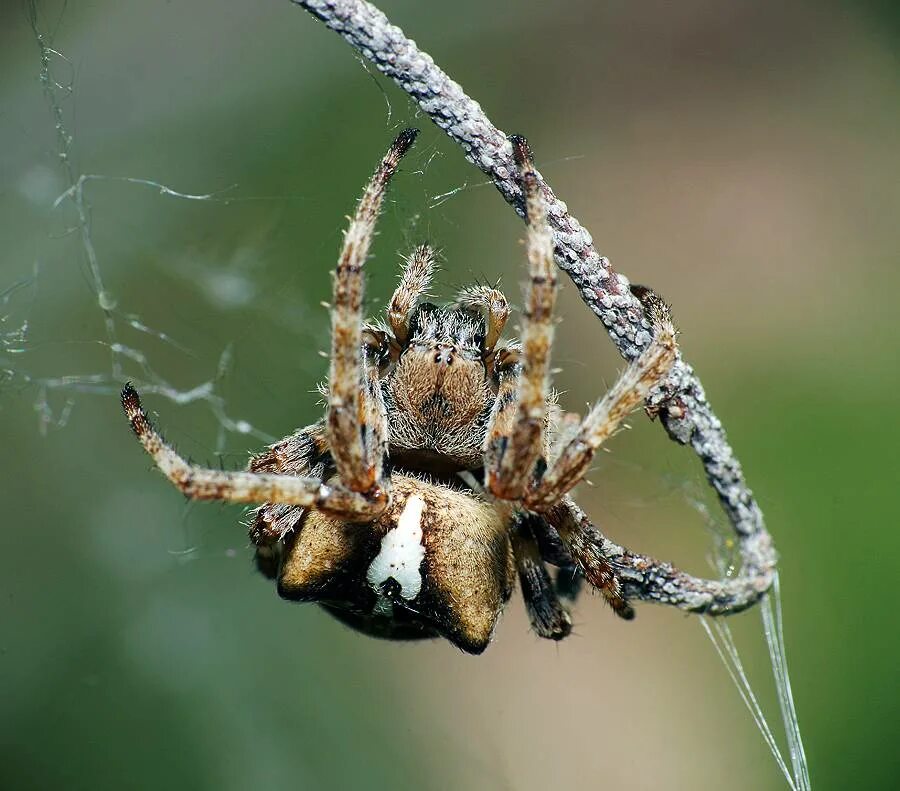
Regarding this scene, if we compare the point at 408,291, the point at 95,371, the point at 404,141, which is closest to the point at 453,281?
the point at 408,291

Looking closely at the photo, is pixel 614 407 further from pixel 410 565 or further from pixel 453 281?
pixel 453 281

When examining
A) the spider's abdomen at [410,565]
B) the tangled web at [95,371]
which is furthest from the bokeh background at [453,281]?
the spider's abdomen at [410,565]

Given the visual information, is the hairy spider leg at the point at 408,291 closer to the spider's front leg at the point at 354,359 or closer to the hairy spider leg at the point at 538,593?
the spider's front leg at the point at 354,359

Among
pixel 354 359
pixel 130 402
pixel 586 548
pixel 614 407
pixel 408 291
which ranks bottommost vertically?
pixel 130 402

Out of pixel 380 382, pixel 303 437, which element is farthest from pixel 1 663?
pixel 380 382

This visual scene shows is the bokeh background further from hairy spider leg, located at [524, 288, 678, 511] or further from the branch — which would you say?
hairy spider leg, located at [524, 288, 678, 511]

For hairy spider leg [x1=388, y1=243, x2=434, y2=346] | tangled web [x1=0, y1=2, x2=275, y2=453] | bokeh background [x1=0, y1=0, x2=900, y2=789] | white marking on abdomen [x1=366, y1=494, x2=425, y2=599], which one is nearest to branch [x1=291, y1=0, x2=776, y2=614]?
hairy spider leg [x1=388, y1=243, x2=434, y2=346]
